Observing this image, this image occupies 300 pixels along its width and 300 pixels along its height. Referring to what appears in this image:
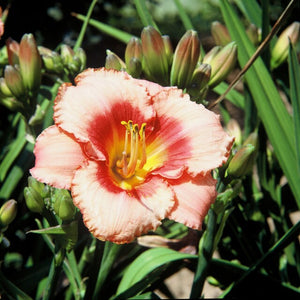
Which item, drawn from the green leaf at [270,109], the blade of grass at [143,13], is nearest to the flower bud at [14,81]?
the blade of grass at [143,13]

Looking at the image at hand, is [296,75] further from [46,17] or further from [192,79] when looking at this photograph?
[46,17]

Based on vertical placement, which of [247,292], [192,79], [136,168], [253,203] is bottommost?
[247,292]

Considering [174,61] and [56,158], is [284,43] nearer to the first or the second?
[174,61]

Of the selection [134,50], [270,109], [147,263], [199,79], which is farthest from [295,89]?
[147,263]

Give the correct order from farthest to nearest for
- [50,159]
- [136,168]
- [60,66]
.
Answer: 1. [60,66]
2. [136,168]
3. [50,159]

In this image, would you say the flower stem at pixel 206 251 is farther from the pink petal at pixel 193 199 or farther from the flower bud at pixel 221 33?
the flower bud at pixel 221 33

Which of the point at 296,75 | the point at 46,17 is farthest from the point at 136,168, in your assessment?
the point at 46,17

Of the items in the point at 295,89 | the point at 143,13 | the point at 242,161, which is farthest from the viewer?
the point at 143,13
